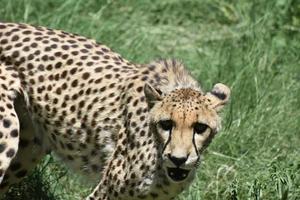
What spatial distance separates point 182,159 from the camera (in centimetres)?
434

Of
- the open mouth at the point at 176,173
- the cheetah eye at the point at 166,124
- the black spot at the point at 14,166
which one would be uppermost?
the cheetah eye at the point at 166,124

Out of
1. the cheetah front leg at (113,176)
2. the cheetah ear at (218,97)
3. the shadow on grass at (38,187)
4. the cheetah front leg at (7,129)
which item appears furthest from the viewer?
the shadow on grass at (38,187)

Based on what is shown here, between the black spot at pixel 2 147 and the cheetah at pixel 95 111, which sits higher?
the cheetah at pixel 95 111

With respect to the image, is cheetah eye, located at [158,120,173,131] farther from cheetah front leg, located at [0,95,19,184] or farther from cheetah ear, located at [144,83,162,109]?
cheetah front leg, located at [0,95,19,184]

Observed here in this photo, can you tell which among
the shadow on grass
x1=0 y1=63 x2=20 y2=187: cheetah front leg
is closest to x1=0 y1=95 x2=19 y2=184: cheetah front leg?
x1=0 y1=63 x2=20 y2=187: cheetah front leg

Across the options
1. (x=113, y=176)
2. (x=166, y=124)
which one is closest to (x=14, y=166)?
(x=113, y=176)

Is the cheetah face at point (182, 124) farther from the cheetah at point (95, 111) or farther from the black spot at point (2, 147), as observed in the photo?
the black spot at point (2, 147)

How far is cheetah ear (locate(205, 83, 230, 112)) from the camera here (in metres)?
4.68

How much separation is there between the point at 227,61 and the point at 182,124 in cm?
262

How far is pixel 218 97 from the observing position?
4.76 metres

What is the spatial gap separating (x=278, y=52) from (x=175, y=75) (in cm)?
267

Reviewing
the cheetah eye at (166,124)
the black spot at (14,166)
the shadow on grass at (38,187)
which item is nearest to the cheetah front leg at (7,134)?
the black spot at (14,166)

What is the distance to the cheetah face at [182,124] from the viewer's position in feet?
14.4

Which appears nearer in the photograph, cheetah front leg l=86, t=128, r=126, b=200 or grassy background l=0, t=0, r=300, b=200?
cheetah front leg l=86, t=128, r=126, b=200
